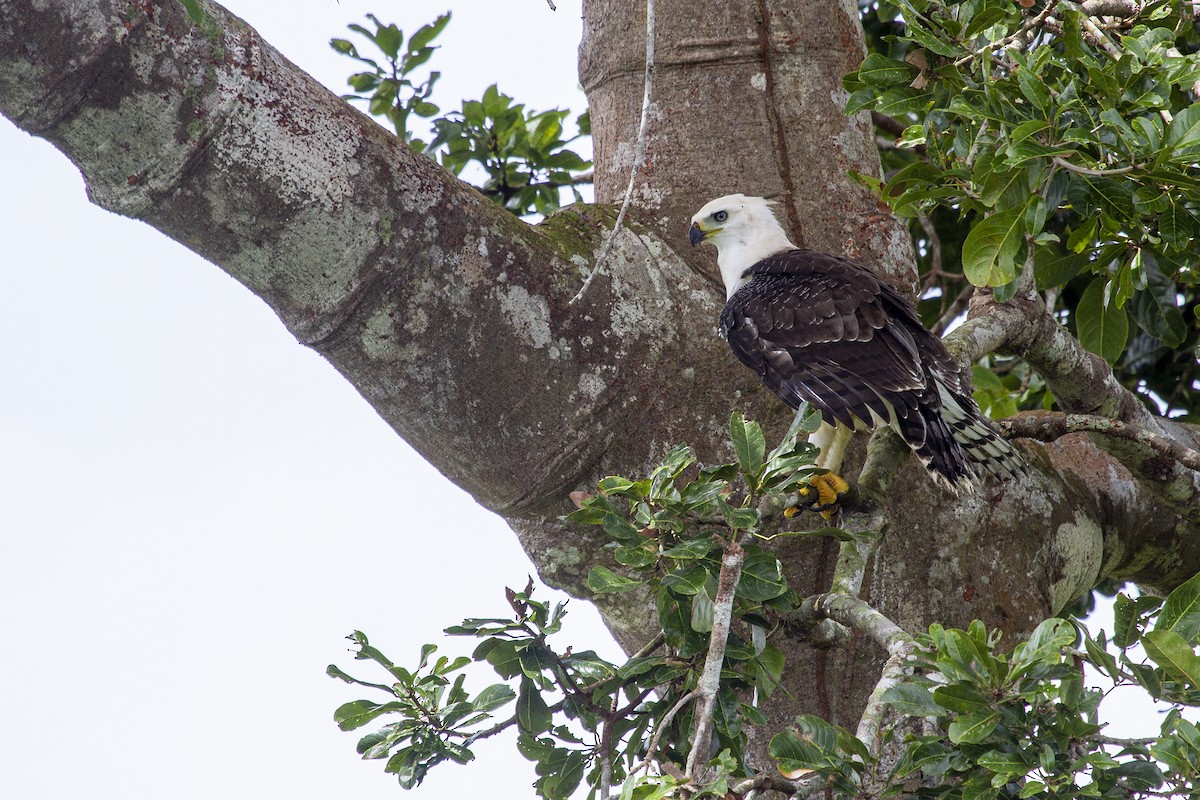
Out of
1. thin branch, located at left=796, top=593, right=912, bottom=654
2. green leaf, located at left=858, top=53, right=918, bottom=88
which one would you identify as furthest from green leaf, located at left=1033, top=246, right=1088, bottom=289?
thin branch, located at left=796, top=593, right=912, bottom=654

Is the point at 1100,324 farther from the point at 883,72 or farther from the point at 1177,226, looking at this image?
the point at 883,72

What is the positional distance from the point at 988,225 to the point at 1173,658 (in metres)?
1.26

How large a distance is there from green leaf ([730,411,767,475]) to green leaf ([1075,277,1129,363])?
1783 millimetres

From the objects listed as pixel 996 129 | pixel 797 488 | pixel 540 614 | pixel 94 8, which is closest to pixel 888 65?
pixel 996 129

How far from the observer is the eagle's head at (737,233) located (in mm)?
3375

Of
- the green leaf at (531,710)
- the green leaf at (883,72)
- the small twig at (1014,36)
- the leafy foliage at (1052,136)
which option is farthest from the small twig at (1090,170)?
the green leaf at (531,710)

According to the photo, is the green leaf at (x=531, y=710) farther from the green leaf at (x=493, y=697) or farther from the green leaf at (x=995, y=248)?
the green leaf at (x=995, y=248)

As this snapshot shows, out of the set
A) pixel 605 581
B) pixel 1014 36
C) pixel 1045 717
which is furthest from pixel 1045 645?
pixel 1014 36

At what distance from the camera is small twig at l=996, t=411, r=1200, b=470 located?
309 centimetres

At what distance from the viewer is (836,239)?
3.48m

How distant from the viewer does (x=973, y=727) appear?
5.93ft

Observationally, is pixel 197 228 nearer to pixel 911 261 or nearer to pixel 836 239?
pixel 836 239

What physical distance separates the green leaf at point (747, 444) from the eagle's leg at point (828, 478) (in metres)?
0.35

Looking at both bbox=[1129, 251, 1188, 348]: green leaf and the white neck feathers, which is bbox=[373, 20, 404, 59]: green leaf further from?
bbox=[1129, 251, 1188, 348]: green leaf
